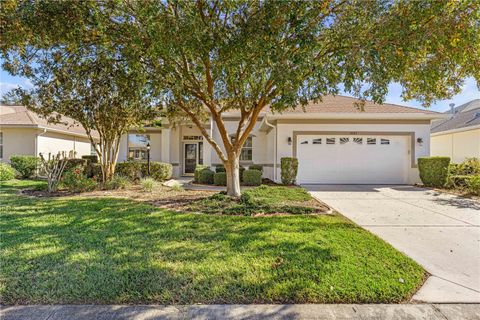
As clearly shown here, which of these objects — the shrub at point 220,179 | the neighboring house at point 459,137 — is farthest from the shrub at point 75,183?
the neighboring house at point 459,137

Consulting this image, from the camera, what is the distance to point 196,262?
3.59m

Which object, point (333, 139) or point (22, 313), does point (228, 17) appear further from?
point (333, 139)

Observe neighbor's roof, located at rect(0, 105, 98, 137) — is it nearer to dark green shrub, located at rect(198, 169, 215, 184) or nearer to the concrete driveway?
dark green shrub, located at rect(198, 169, 215, 184)

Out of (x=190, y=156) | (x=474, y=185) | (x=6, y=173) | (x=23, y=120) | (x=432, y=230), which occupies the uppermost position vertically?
(x=23, y=120)

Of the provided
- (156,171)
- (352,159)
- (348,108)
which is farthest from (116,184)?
(348,108)

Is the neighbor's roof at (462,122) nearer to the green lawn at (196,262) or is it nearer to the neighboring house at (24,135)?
the green lawn at (196,262)

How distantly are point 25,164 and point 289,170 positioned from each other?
13.8 m

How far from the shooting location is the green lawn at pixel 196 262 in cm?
294

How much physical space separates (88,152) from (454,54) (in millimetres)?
22096

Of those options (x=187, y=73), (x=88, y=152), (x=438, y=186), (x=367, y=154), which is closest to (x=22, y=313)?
(x=187, y=73)

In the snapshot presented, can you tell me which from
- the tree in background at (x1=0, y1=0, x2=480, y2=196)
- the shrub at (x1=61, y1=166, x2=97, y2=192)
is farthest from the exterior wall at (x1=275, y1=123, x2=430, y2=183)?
the shrub at (x1=61, y1=166, x2=97, y2=192)

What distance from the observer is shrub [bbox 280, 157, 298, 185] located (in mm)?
11906

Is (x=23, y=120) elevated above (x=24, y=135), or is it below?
above

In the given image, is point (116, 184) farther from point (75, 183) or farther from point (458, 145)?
point (458, 145)
